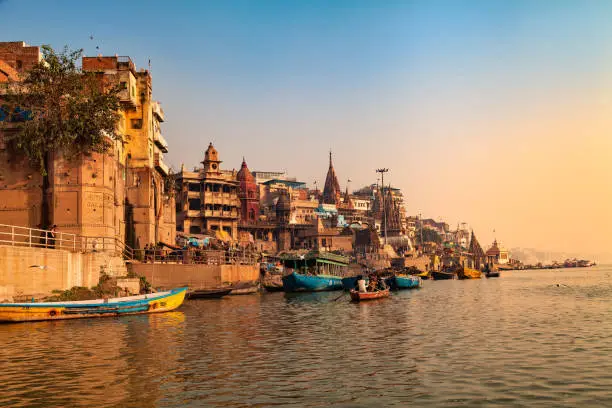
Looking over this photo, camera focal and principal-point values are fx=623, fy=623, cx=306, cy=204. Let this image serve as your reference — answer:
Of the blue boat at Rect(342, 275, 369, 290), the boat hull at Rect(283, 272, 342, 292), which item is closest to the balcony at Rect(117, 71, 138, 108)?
the boat hull at Rect(283, 272, 342, 292)

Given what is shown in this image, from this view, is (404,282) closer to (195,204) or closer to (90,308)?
(195,204)

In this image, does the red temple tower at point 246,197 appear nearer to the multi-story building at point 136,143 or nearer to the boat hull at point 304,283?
the boat hull at point 304,283

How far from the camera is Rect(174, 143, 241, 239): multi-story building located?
82.4 meters

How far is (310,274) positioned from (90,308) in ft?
110

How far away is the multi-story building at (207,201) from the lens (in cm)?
8238

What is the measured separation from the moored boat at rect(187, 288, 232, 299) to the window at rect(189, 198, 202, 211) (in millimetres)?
41014

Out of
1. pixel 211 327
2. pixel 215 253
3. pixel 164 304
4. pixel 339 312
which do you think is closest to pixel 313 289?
pixel 215 253

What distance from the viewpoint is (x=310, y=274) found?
2347 inches

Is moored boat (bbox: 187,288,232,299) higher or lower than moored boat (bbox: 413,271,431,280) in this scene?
higher

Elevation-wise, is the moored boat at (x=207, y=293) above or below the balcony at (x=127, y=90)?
below

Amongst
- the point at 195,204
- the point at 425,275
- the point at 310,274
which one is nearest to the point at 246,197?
the point at 195,204

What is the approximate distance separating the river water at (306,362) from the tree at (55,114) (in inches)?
459

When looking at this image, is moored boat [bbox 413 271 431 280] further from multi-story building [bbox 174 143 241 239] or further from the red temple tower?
multi-story building [bbox 174 143 241 239]

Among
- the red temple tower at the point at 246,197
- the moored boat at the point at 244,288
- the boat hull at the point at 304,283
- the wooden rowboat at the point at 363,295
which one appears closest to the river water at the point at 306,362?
the wooden rowboat at the point at 363,295
